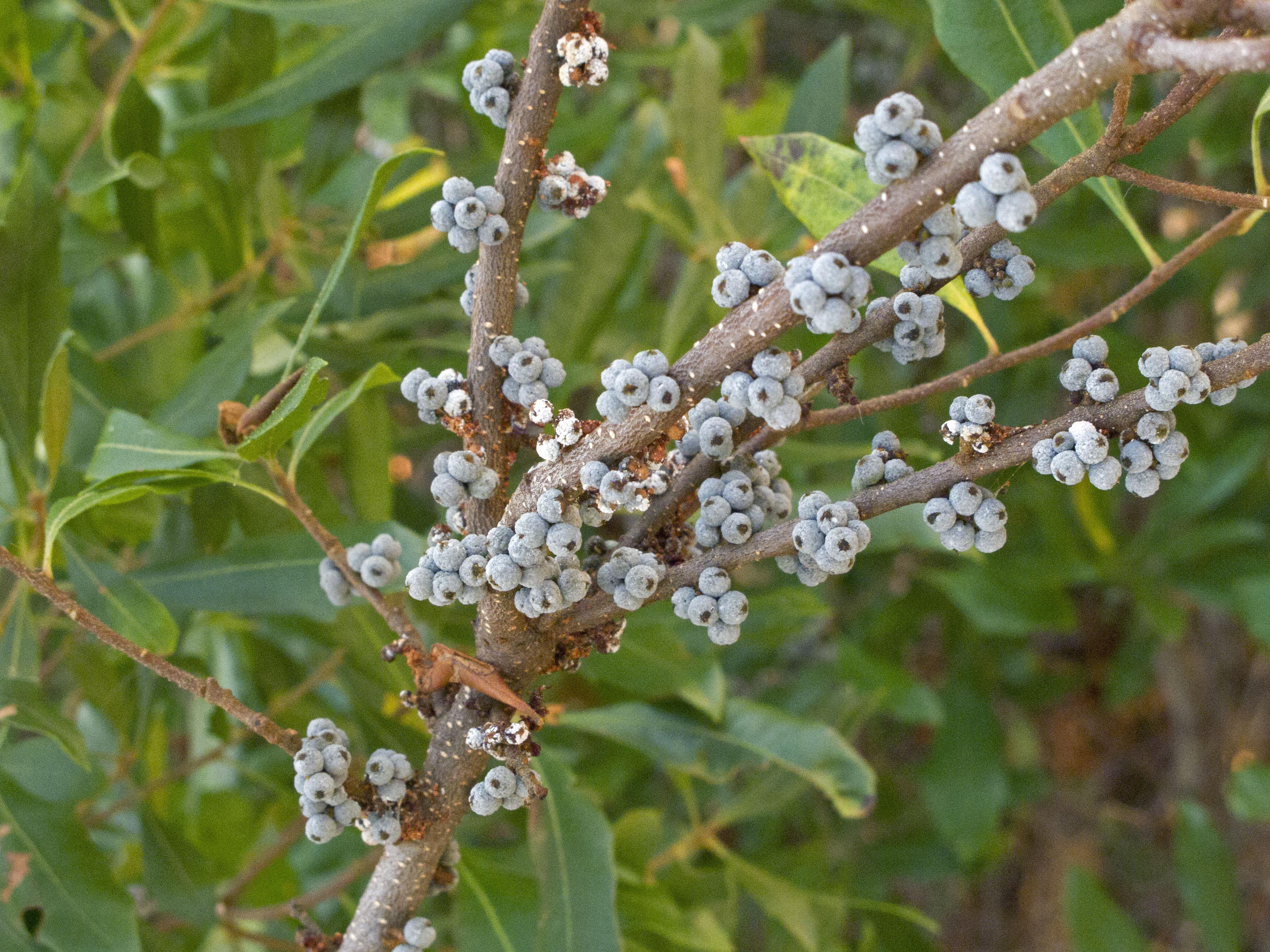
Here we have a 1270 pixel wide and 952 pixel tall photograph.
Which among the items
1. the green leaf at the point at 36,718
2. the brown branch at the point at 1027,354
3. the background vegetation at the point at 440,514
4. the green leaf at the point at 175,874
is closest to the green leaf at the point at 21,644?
the background vegetation at the point at 440,514

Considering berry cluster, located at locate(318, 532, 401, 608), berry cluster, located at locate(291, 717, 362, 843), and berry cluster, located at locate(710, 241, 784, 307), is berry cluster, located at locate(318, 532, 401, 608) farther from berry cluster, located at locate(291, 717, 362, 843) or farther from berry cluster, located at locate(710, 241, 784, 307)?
berry cluster, located at locate(710, 241, 784, 307)

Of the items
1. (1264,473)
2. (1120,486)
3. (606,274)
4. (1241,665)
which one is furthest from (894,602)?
(1241,665)

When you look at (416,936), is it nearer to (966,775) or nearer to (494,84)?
(494,84)

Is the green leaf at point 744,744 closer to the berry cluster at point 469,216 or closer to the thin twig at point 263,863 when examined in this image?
the thin twig at point 263,863

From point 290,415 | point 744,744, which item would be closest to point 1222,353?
point 290,415

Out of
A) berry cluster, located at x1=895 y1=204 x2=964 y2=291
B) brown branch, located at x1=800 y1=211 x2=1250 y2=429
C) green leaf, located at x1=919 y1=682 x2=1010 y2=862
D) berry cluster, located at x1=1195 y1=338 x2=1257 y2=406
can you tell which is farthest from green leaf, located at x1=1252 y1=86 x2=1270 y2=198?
green leaf, located at x1=919 y1=682 x2=1010 y2=862

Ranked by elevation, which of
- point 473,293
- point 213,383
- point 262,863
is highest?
point 213,383
